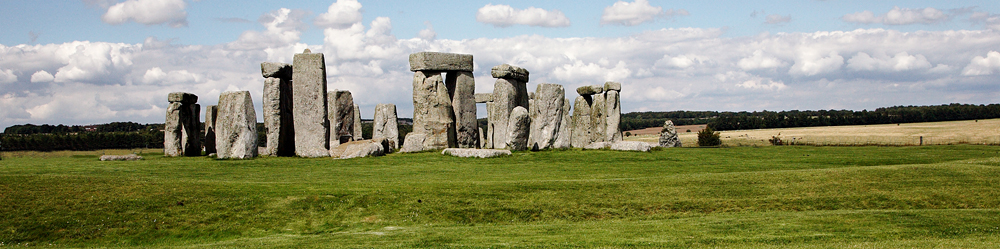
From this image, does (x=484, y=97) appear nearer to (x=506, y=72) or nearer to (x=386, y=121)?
(x=386, y=121)

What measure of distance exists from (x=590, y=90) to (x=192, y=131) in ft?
54.5

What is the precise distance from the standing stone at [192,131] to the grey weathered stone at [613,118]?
1673 cm

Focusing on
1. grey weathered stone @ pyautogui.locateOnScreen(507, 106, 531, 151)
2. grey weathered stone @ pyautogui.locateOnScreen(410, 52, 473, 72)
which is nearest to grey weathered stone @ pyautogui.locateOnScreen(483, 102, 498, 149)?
grey weathered stone @ pyautogui.locateOnScreen(507, 106, 531, 151)

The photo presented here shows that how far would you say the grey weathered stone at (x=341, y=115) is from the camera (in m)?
25.2

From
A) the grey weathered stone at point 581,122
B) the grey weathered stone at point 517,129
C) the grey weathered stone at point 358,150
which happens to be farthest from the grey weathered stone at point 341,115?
the grey weathered stone at point 581,122

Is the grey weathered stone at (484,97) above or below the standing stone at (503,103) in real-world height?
above

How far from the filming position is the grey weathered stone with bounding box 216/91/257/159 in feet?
70.9

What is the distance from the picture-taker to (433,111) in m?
24.5

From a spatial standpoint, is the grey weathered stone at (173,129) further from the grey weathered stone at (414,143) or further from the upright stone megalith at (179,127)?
the grey weathered stone at (414,143)

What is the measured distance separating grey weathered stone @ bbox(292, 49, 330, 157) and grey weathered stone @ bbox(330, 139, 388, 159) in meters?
0.70

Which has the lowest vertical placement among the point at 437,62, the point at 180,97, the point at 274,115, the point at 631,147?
the point at 631,147

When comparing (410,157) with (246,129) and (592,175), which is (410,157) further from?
(592,175)

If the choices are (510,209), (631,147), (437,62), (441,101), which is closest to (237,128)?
(441,101)

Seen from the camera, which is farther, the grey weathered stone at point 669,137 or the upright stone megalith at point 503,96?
the grey weathered stone at point 669,137
